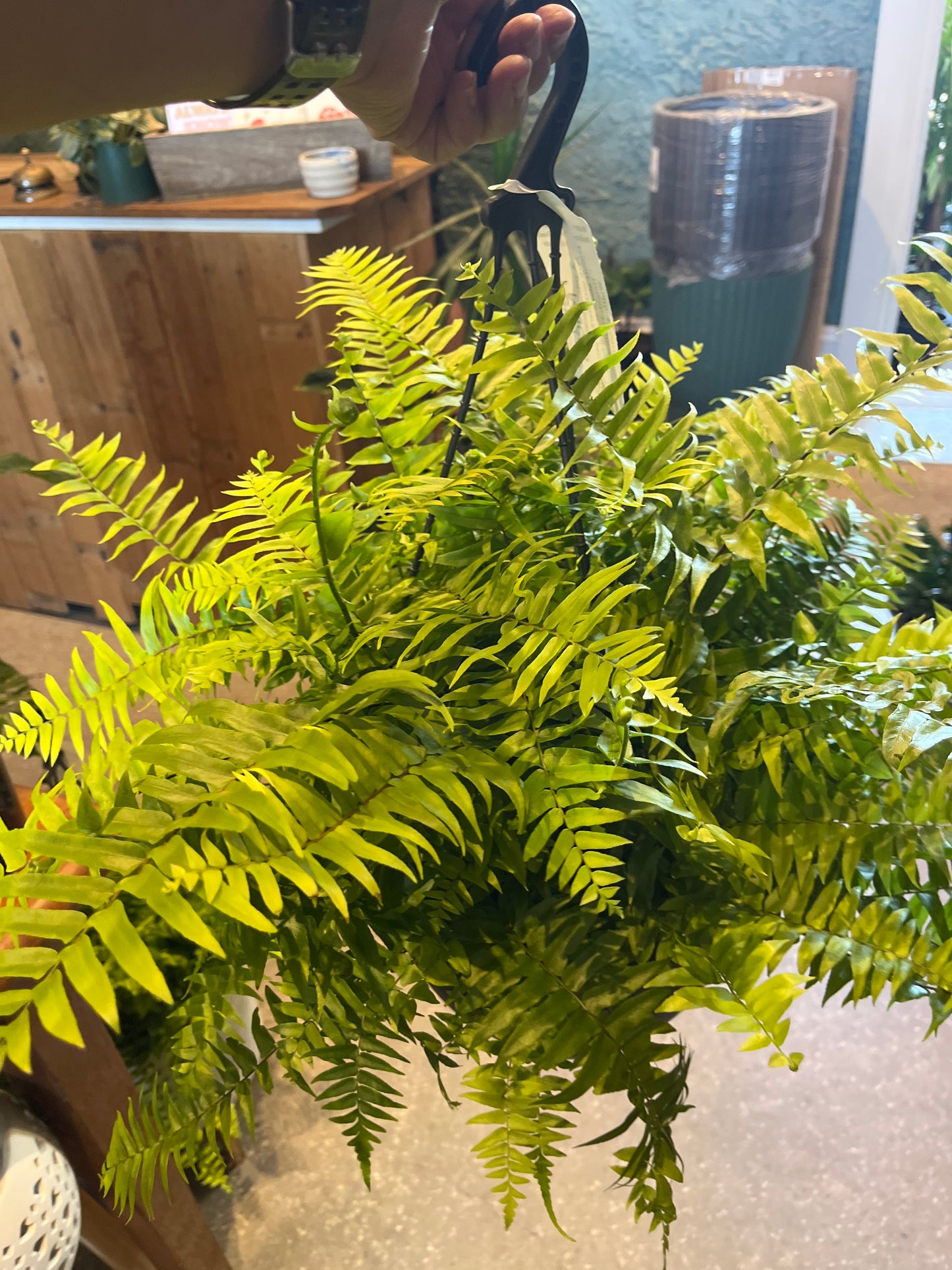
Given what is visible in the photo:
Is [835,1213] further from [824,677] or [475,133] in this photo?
[475,133]

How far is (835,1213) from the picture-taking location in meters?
1.15

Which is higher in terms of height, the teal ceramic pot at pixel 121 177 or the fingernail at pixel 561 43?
the fingernail at pixel 561 43

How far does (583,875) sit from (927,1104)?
1.10m

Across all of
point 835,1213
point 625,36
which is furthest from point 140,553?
point 835,1213

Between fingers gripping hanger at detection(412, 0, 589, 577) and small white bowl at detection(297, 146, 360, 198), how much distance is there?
1.14 metres

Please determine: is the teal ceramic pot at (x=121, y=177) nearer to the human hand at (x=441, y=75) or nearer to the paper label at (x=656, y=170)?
the paper label at (x=656, y=170)

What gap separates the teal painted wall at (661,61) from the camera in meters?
1.94

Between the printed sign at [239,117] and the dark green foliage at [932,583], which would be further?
the printed sign at [239,117]

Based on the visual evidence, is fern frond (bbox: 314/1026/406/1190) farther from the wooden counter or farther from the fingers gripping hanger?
the wooden counter

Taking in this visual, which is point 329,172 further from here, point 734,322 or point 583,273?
point 583,273

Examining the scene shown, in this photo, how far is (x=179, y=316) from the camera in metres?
1.82

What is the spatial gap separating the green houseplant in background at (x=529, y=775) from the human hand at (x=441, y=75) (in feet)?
0.65

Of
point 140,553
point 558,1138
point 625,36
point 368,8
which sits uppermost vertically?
point 368,8

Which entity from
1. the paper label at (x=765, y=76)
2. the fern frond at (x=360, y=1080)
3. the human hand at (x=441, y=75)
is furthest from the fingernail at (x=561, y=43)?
the paper label at (x=765, y=76)
